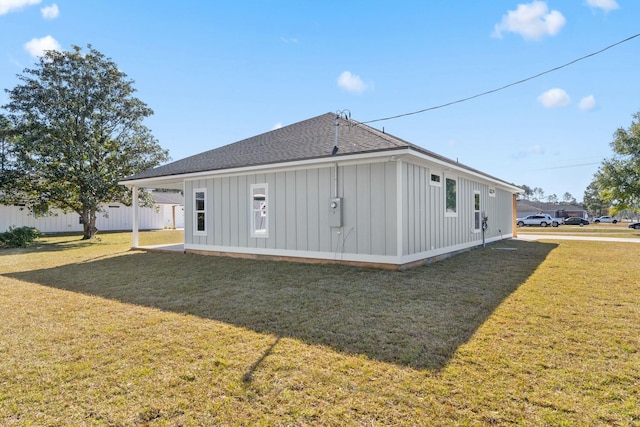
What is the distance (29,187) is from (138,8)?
11.1m

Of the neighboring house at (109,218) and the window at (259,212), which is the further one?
the neighboring house at (109,218)

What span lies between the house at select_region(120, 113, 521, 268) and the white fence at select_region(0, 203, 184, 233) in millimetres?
11119

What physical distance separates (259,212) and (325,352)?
22.1 ft

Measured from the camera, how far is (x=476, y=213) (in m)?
11.7

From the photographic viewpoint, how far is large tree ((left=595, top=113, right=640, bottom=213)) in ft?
84.5

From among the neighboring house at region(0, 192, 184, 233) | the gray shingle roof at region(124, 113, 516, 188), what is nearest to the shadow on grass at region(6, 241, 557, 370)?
the gray shingle roof at region(124, 113, 516, 188)

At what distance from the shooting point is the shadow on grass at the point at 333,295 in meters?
3.51

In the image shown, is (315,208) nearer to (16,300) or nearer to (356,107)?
(356,107)

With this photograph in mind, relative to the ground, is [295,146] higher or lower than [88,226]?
higher

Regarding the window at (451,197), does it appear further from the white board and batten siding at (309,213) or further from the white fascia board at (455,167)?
the white board and batten siding at (309,213)

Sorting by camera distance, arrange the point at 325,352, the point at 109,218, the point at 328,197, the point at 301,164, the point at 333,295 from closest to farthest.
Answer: the point at 325,352 → the point at 333,295 → the point at 328,197 → the point at 301,164 → the point at 109,218

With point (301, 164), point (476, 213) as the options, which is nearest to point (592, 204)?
point (476, 213)

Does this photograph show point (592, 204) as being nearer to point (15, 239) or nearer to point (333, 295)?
point (333, 295)

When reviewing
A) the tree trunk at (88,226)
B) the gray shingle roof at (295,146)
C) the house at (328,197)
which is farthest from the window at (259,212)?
the tree trunk at (88,226)
